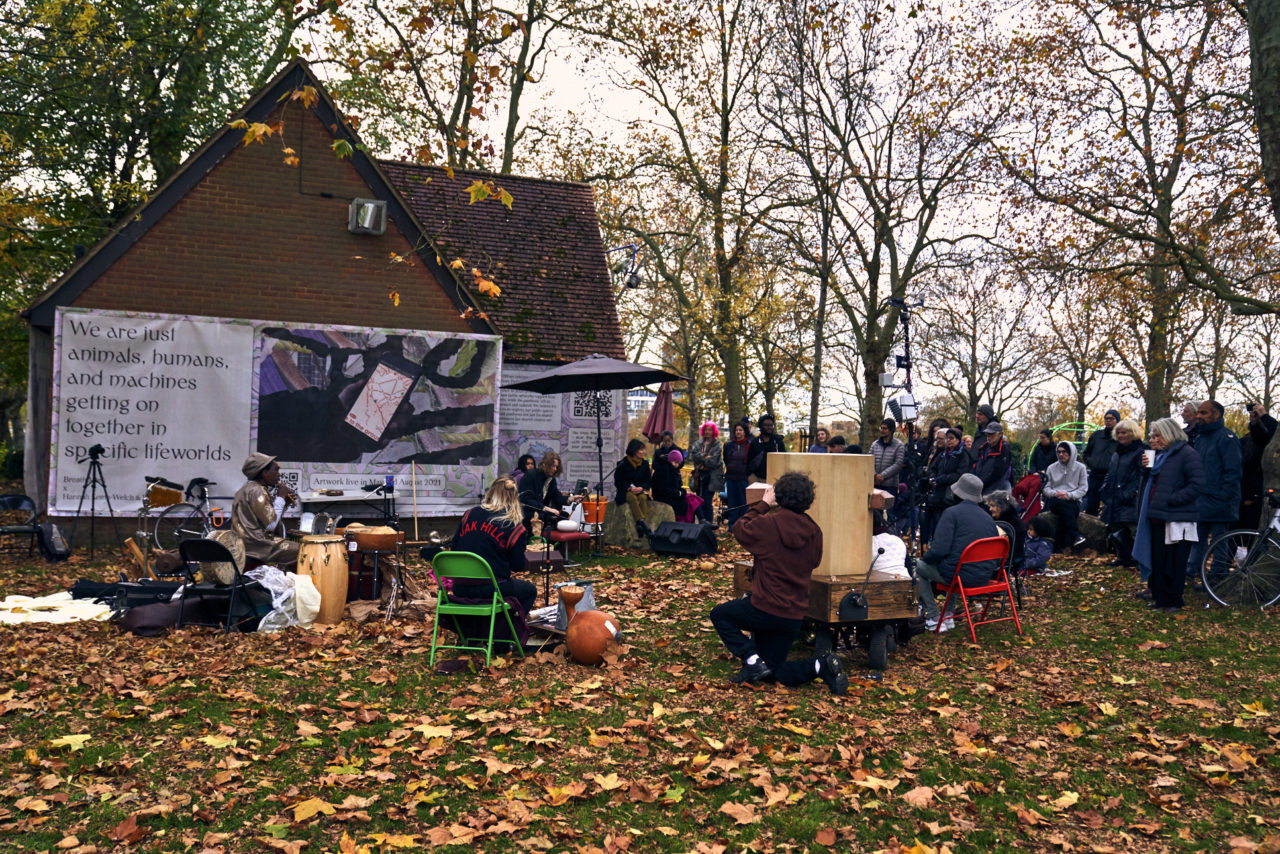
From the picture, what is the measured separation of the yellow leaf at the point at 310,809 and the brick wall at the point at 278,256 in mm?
11926

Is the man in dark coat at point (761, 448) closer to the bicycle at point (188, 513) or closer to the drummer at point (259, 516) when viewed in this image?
the drummer at point (259, 516)

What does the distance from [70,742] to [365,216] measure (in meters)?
11.5

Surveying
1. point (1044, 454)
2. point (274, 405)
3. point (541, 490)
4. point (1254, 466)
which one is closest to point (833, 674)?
point (541, 490)

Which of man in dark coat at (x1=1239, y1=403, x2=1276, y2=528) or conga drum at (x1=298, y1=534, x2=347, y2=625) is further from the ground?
man in dark coat at (x1=1239, y1=403, x2=1276, y2=528)

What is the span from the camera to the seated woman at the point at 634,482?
1442 centimetres

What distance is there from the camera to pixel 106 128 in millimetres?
25062

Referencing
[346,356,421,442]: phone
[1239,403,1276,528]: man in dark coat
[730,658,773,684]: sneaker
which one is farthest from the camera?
[346,356,421,442]: phone

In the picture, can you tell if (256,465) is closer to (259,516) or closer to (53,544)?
(259,516)

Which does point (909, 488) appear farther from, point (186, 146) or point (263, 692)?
point (186, 146)

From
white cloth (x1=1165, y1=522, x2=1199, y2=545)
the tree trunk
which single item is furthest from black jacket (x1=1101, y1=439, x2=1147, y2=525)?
the tree trunk

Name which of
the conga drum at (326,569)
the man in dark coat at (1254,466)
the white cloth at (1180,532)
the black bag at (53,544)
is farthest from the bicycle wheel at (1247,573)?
the black bag at (53,544)

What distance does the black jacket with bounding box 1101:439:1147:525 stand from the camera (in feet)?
39.2

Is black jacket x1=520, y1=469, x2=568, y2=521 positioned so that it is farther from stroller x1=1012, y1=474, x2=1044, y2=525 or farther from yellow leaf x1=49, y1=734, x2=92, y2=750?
yellow leaf x1=49, y1=734, x2=92, y2=750

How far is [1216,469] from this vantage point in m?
9.77
